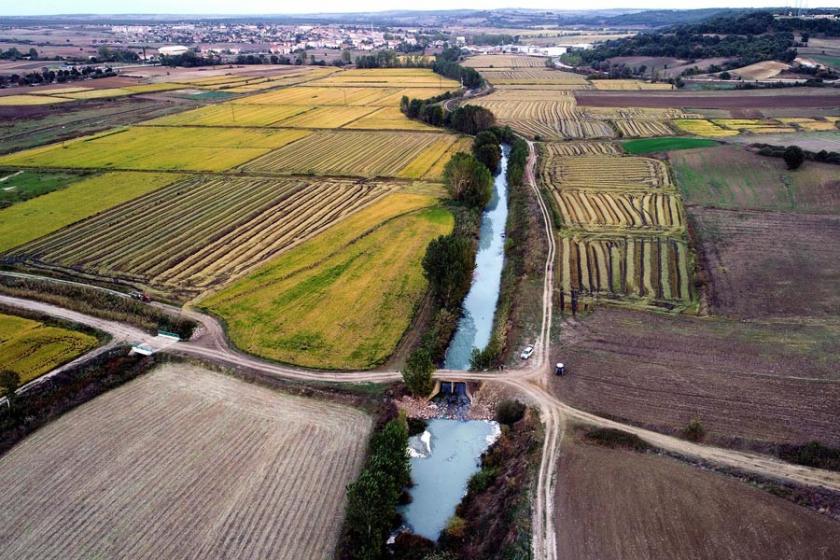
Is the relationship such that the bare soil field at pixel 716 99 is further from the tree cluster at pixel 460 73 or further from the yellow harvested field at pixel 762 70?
the tree cluster at pixel 460 73

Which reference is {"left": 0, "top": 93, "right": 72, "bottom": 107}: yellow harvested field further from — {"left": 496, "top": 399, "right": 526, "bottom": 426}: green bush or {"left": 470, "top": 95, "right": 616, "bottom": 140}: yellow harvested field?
{"left": 496, "top": 399, "right": 526, "bottom": 426}: green bush

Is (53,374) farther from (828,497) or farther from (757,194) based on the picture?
(757,194)

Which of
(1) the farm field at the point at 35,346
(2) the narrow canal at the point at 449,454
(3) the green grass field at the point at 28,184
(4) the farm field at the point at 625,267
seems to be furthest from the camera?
(3) the green grass field at the point at 28,184

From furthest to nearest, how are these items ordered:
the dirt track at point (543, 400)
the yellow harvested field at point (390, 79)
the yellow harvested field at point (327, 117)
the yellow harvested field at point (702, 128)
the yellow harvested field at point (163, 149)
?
the yellow harvested field at point (390, 79) < the yellow harvested field at point (327, 117) < the yellow harvested field at point (702, 128) < the yellow harvested field at point (163, 149) < the dirt track at point (543, 400)

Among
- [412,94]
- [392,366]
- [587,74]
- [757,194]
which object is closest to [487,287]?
[392,366]

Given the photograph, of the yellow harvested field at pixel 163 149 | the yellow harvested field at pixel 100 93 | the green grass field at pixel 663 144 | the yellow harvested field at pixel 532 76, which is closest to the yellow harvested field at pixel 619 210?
the green grass field at pixel 663 144

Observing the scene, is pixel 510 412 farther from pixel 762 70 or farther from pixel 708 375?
pixel 762 70

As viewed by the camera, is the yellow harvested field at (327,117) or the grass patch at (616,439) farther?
the yellow harvested field at (327,117)
